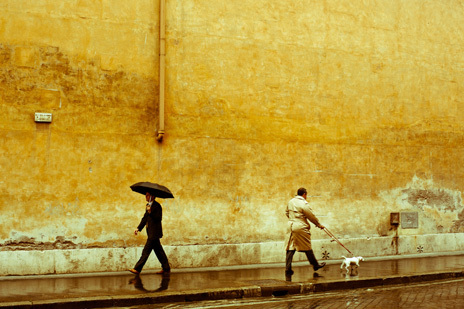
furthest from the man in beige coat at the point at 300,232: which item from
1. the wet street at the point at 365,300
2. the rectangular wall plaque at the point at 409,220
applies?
the rectangular wall plaque at the point at 409,220

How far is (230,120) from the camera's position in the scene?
42.4 ft

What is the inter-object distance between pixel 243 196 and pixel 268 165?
948mm

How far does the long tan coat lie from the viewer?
437 inches

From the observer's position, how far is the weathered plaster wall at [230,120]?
11281 mm

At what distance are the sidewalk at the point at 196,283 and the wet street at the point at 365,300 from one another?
0.22 m

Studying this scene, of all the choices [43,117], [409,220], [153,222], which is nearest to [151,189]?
[153,222]

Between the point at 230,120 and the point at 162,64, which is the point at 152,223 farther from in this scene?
the point at 162,64


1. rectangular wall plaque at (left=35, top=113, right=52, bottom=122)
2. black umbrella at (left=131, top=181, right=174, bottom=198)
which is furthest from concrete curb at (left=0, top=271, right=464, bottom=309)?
rectangular wall plaque at (left=35, top=113, right=52, bottom=122)

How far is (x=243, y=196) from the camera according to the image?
12.9 metres

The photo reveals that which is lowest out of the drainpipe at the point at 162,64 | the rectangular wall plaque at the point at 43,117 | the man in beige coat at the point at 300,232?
the man in beige coat at the point at 300,232

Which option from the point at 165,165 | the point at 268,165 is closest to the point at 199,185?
the point at 165,165

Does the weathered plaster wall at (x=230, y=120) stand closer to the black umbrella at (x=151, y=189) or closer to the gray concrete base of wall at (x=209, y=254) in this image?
the gray concrete base of wall at (x=209, y=254)

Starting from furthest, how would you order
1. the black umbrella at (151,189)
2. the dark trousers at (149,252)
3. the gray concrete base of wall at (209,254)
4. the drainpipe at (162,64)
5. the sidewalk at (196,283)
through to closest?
1. the drainpipe at (162,64)
2. the gray concrete base of wall at (209,254)
3. the dark trousers at (149,252)
4. the black umbrella at (151,189)
5. the sidewalk at (196,283)

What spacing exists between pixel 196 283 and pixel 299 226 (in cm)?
239
